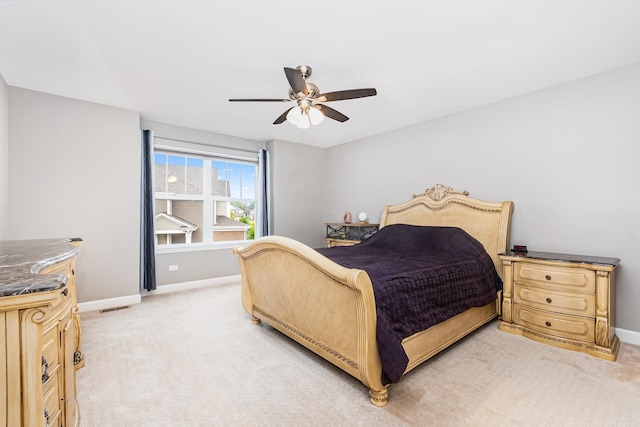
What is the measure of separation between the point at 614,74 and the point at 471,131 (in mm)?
1299

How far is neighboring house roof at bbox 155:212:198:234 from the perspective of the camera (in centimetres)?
436

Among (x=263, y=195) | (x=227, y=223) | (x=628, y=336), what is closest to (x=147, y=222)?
(x=227, y=223)

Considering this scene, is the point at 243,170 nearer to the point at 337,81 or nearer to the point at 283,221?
the point at 283,221

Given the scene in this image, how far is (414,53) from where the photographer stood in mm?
2387

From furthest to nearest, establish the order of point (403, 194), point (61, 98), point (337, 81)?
point (403, 194)
point (61, 98)
point (337, 81)

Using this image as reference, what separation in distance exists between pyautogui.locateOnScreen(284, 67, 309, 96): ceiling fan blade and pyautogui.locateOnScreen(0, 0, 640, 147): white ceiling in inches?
11.8

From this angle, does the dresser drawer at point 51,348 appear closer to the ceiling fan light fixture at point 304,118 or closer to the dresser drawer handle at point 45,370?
the dresser drawer handle at point 45,370

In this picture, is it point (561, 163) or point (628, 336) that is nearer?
point (628, 336)

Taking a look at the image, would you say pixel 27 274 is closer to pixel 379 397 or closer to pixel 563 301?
pixel 379 397

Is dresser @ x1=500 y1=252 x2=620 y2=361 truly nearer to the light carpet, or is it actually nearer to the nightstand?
the light carpet

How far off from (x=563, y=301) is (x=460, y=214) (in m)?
1.41

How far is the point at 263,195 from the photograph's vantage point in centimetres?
506

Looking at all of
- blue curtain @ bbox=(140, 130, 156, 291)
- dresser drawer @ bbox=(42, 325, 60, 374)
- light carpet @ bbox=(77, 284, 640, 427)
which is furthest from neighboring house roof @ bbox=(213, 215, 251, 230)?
dresser drawer @ bbox=(42, 325, 60, 374)

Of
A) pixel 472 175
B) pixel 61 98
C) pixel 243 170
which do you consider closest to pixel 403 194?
pixel 472 175
